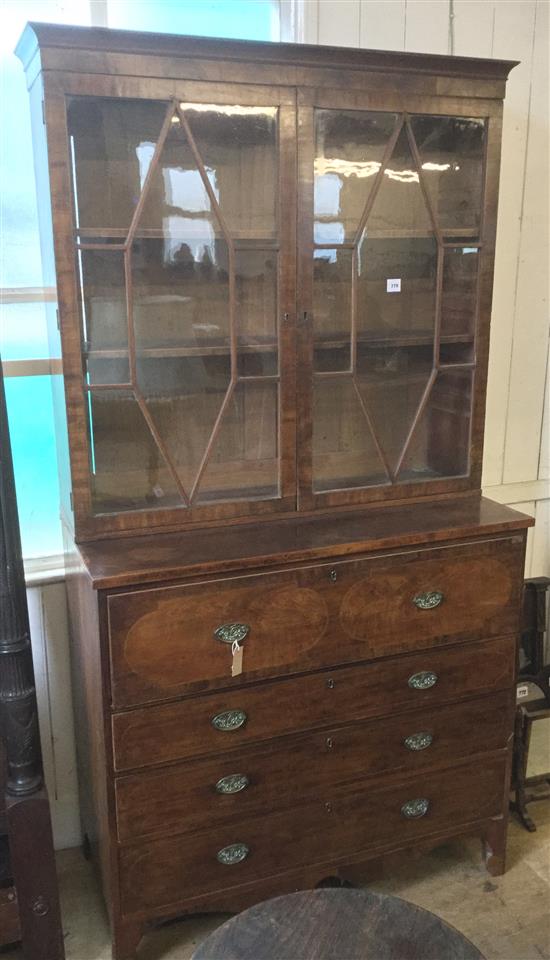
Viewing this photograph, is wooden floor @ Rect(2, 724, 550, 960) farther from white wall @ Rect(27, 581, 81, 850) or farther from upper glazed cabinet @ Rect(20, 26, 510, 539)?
upper glazed cabinet @ Rect(20, 26, 510, 539)

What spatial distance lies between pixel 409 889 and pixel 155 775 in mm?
789

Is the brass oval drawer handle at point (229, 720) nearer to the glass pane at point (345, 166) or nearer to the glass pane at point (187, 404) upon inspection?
the glass pane at point (187, 404)

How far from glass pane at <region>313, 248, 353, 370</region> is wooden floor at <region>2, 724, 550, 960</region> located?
1264 millimetres

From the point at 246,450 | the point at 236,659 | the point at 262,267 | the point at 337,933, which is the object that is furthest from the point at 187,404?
Answer: the point at 337,933

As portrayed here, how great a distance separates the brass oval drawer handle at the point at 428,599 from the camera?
1767mm

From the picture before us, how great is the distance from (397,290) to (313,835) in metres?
1.26

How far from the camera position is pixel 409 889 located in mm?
1979

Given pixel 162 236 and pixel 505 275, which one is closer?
pixel 162 236

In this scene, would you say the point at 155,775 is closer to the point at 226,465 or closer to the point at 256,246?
the point at 226,465

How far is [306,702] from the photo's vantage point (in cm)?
172

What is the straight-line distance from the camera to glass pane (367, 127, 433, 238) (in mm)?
1754

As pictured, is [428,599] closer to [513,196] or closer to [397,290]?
[397,290]

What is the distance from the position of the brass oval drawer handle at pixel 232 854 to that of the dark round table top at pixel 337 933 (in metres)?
0.44

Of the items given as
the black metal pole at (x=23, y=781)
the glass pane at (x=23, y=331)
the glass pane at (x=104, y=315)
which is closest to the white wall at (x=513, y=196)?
the glass pane at (x=104, y=315)
